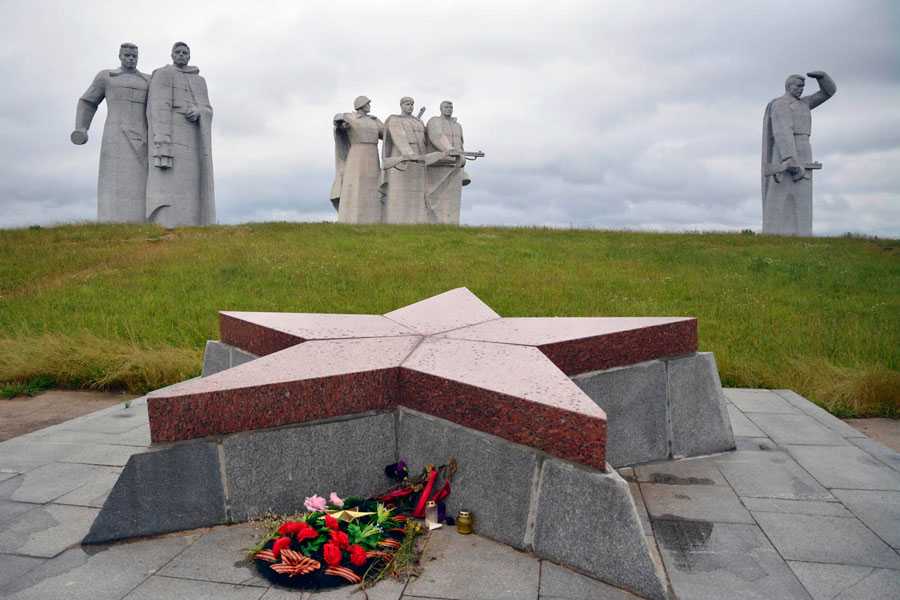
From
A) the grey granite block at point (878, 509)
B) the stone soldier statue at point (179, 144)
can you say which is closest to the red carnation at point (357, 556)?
the grey granite block at point (878, 509)

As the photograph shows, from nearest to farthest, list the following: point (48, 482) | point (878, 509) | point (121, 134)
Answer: point (878, 509), point (48, 482), point (121, 134)

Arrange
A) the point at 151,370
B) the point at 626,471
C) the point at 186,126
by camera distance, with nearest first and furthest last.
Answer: the point at 626,471 → the point at 151,370 → the point at 186,126

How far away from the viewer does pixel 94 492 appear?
11.7ft

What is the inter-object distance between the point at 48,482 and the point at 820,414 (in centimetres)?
534

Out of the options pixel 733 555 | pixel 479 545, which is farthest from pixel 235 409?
pixel 733 555

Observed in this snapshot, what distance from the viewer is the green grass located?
6828mm

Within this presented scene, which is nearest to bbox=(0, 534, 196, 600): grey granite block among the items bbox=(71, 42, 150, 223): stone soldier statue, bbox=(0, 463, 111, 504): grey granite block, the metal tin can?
bbox=(0, 463, 111, 504): grey granite block

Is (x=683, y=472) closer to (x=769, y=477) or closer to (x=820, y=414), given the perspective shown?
(x=769, y=477)

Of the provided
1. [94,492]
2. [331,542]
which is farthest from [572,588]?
[94,492]

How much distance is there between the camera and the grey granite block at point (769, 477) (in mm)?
3629

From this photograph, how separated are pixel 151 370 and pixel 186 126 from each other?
13.5 m

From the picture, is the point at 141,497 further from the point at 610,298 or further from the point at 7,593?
the point at 610,298

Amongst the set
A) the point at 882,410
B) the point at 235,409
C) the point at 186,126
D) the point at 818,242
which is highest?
the point at 186,126

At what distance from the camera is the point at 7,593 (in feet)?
8.23
